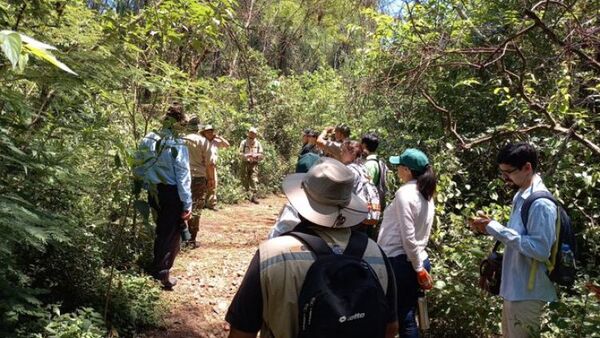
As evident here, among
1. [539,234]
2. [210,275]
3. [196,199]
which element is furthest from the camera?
[196,199]

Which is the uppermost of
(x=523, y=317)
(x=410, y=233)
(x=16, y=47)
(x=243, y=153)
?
(x=16, y=47)

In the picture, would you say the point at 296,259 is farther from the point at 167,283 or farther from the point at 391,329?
the point at 167,283

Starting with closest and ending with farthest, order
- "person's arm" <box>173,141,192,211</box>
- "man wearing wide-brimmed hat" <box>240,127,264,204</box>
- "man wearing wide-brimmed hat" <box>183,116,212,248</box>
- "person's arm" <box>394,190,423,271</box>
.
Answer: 1. "person's arm" <box>394,190,423,271</box>
2. "person's arm" <box>173,141,192,211</box>
3. "man wearing wide-brimmed hat" <box>183,116,212,248</box>
4. "man wearing wide-brimmed hat" <box>240,127,264,204</box>

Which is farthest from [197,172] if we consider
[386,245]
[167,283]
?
[386,245]

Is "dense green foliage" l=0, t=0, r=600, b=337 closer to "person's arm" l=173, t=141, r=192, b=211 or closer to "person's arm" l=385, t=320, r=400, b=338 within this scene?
"person's arm" l=173, t=141, r=192, b=211

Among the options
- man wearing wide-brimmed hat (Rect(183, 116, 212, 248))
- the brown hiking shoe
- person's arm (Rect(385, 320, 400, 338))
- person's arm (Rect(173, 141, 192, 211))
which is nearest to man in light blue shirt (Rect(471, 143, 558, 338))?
person's arm (Rect(385, 320, 400, 338))

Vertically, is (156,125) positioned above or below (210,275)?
above

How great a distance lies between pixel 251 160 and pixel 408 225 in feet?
27.9

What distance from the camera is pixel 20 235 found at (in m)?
2.54

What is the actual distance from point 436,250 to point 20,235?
388 centimetres

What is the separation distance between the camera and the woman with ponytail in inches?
139

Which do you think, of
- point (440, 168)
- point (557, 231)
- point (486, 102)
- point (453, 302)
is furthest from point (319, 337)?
point (486, 102)

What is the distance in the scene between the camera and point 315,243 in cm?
188

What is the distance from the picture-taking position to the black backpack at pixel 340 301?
169cm
